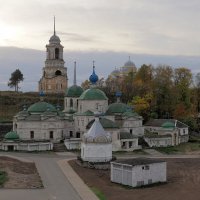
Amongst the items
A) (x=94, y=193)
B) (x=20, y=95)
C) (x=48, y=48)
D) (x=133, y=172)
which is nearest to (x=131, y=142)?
(x=133, y=172)

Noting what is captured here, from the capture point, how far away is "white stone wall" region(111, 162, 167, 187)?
3253 centimetres

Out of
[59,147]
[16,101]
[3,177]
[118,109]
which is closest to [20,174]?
[3,177]

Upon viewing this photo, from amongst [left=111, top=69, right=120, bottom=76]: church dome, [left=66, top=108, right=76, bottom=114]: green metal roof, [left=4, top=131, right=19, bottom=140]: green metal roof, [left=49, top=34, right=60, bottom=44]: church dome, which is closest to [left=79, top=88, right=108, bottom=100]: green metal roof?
[left=66, top=108, right=76, bottom=114]: green metal roof

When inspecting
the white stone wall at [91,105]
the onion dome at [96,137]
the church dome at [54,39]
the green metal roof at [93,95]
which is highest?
the church dome at [54,39]

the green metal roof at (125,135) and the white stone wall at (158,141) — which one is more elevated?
the green metal roof at (125,135)

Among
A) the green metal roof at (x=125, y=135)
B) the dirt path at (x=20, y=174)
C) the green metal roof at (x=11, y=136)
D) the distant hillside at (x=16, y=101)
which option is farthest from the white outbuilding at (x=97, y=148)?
the distant hillside at (x=16, y=101)

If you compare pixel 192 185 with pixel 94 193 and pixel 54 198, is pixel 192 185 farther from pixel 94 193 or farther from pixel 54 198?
pixel 54 198

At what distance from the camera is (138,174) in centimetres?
3269

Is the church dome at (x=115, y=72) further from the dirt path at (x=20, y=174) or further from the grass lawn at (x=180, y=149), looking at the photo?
the dirt path at (x=20, y=174)

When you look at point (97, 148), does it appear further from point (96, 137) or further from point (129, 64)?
point (129, 64)

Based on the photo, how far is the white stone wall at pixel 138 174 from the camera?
32531 millimetres

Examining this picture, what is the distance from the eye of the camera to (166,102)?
6919 centimetres

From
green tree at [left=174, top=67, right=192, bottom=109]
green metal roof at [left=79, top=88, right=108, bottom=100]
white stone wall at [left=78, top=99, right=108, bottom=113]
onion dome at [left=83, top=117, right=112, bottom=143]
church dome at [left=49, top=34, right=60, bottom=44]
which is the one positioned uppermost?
church dome at [left=49, top=34, right=60, bottom=44]

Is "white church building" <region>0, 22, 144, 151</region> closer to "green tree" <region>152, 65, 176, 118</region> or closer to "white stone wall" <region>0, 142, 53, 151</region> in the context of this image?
"white stone wall" <region>0, 142, 53, 151</region>
